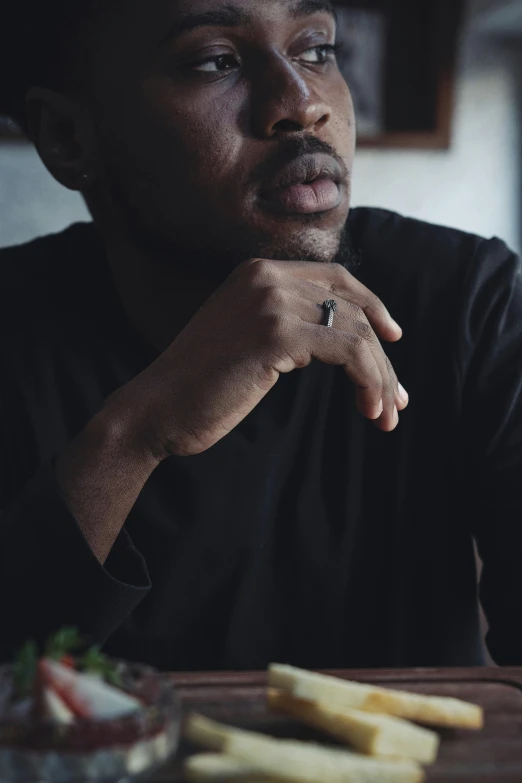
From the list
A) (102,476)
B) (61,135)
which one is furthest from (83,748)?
(61,135)

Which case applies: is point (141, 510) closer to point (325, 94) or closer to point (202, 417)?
point (202, 417)

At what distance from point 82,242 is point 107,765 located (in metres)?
1.18

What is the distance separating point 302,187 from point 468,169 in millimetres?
1862

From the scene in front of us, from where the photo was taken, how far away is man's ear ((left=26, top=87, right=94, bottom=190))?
156 cm

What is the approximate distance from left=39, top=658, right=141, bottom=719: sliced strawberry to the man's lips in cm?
83

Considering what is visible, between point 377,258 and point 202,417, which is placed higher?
point 377,258

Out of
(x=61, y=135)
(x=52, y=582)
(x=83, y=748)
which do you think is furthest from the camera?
(x=61, y=135)

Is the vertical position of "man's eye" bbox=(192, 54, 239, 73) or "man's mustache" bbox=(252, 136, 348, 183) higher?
"man's eye" bbox=(192, 54, 239, 73)

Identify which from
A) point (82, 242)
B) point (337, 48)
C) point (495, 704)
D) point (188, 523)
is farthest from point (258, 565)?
point (337, 48)

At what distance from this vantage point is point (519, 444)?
130 cm

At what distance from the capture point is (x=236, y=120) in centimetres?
133

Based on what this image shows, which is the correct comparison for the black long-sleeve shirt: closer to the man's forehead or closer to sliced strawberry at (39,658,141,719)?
the man's forehead

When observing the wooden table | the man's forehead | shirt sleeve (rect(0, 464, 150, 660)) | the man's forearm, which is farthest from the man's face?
the wooden table

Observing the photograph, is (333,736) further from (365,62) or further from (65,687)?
(365,62)
